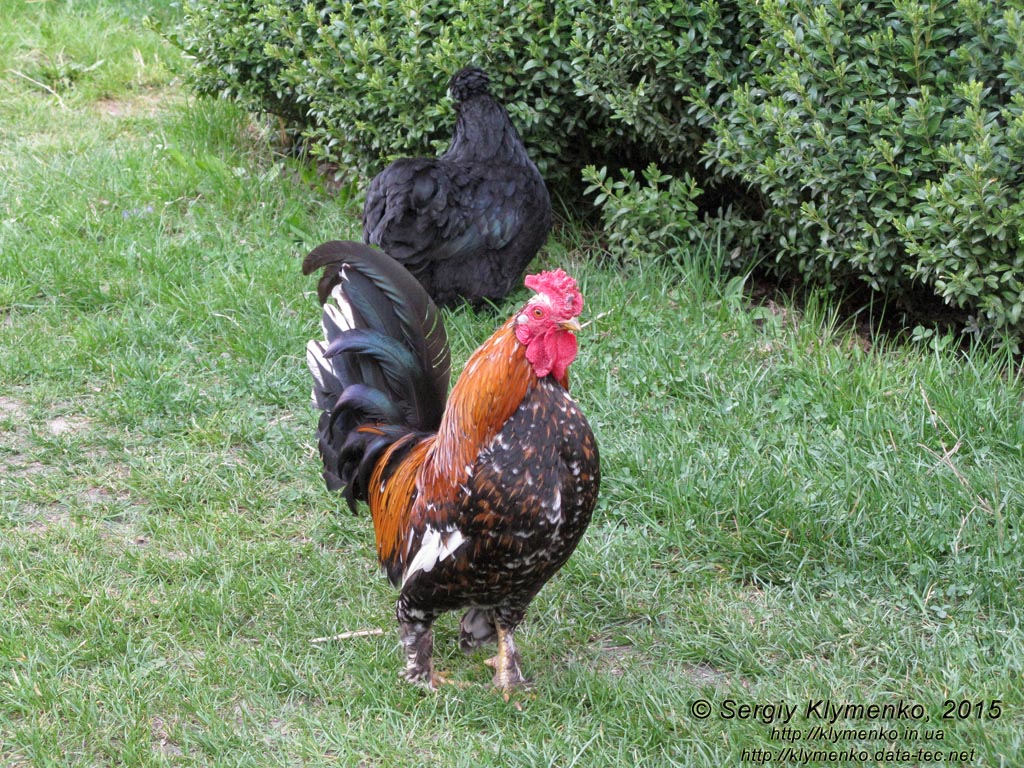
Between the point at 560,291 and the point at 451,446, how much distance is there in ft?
1.90

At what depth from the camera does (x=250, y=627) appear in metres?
3.72

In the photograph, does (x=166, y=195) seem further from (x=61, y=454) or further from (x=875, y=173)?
(x=875, y=173)

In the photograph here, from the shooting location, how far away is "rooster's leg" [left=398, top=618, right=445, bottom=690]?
335 cm

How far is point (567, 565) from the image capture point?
153 inches

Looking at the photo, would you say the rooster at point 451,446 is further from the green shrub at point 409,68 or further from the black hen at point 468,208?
the green shrub at point 409,68

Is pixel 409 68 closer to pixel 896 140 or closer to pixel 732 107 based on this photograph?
pixel 732 107

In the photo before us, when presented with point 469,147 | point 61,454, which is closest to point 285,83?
→ point 469,147

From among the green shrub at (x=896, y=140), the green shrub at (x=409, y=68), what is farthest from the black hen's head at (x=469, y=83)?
the green shrub at (x=896, y=140)

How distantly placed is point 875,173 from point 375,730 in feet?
9.89

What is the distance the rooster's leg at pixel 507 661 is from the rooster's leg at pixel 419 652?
20 cm

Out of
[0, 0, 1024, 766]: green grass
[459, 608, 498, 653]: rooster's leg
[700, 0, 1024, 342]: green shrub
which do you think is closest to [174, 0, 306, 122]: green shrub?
[0, 0, 1024, 766]: green grass

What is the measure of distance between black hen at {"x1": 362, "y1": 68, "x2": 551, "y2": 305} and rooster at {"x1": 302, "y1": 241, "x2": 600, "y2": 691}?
1616mm

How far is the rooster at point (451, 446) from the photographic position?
2.91 metres

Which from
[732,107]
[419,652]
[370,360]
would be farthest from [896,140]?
[419,652]
